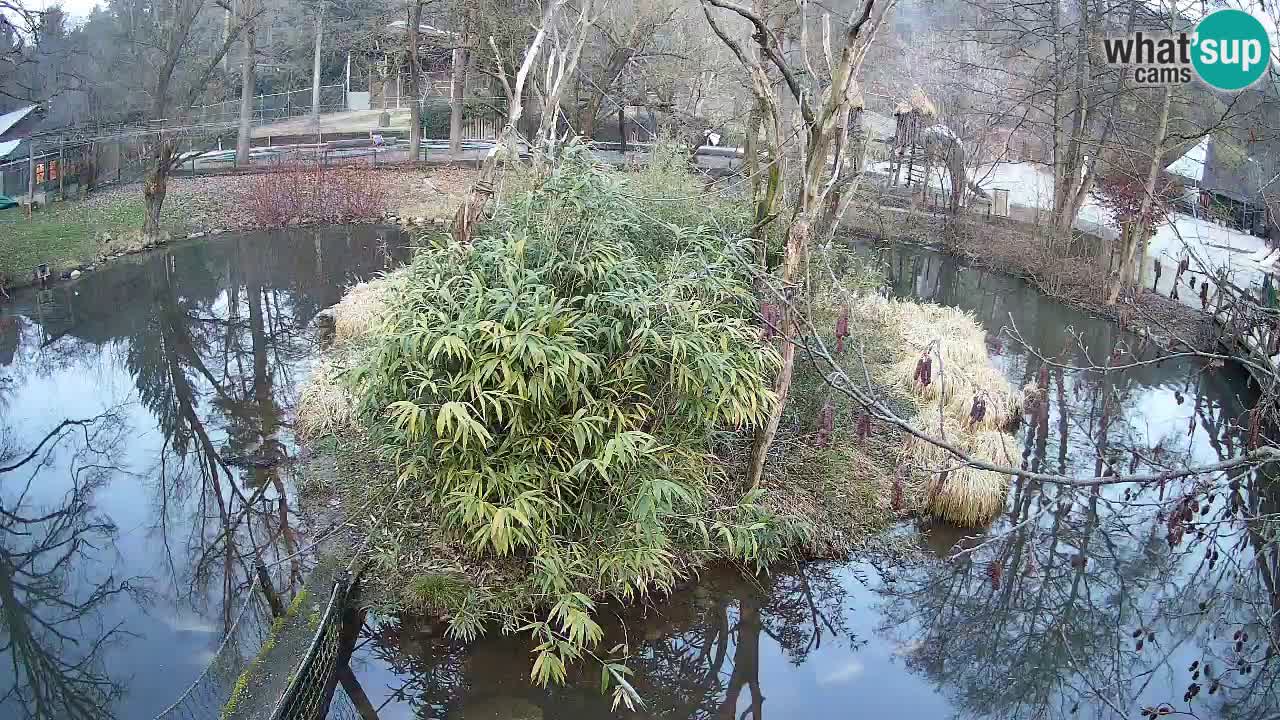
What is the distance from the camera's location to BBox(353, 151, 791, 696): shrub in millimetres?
5379

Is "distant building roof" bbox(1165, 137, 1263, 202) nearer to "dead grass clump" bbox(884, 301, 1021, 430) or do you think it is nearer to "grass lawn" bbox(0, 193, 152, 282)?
"dead grass clump" bbox(884, 301, 1021, 430)

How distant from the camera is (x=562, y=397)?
562cm

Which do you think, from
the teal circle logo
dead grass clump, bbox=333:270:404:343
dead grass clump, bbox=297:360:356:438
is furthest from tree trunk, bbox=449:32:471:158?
the teal circle logo

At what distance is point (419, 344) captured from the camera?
5488 millimetres

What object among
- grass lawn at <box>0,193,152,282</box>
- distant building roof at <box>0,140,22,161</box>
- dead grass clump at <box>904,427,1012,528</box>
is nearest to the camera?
dead grass clump at <box>904,427,1012,528</box>

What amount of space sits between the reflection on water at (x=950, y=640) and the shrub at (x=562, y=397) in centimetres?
→ 34

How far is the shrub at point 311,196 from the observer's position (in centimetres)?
1691

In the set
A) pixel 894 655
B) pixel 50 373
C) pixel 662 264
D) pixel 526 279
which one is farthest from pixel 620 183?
pixel 50 373

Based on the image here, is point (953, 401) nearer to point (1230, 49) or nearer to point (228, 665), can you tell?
point (1230, 49)

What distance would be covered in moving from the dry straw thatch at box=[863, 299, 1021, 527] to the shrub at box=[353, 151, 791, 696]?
1.66 metres

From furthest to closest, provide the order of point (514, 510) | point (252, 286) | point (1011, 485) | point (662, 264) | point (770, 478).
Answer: point (252, 286), point (1011, 485), point (770, 478), point (662, 264), point (514, 510)

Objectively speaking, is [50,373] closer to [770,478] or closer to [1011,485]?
[770,478]

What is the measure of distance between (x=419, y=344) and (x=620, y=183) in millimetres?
1838

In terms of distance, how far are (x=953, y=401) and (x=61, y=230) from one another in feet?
42.4
